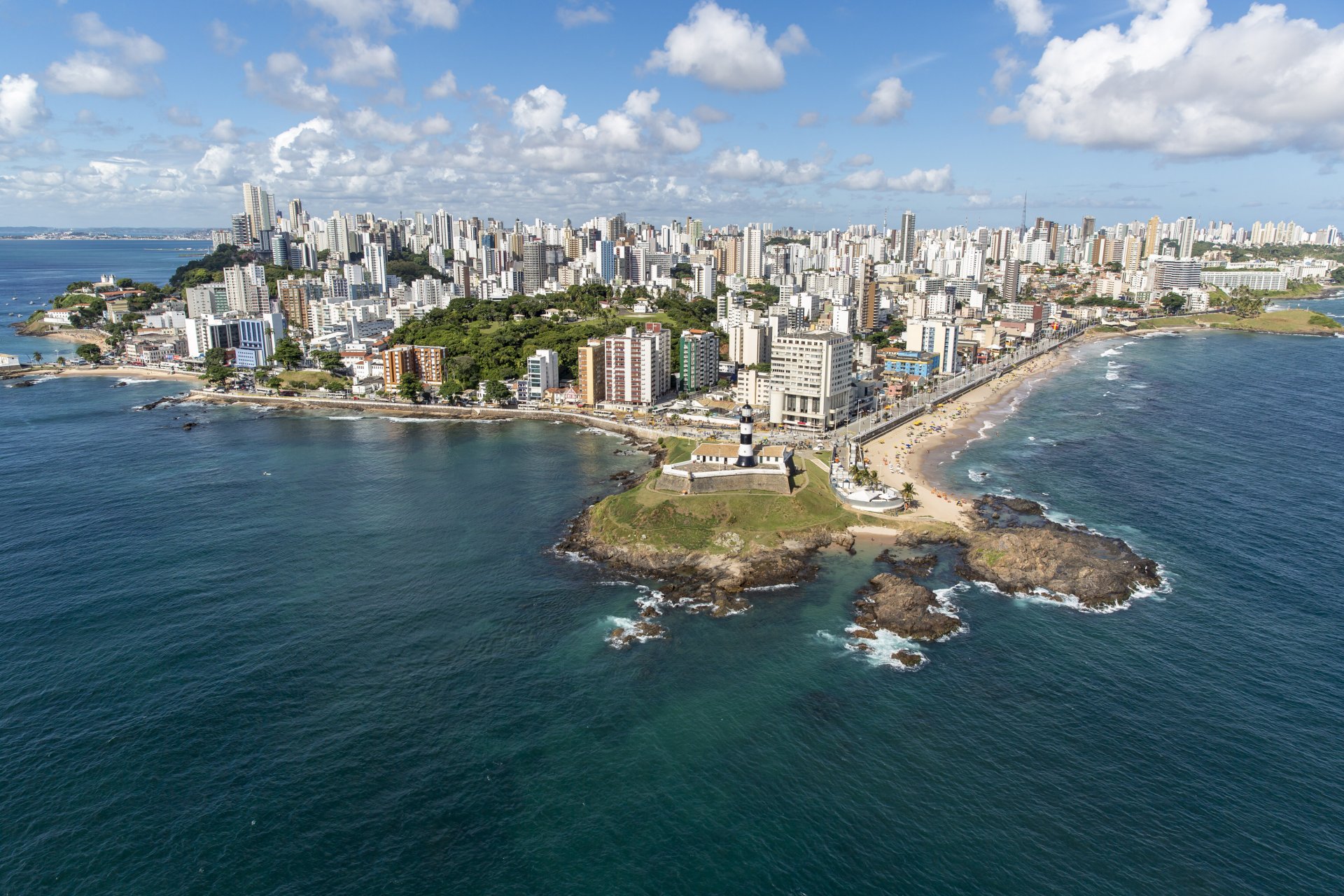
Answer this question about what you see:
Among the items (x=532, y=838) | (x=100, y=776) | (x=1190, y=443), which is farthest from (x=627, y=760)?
(x=1190, y=443)

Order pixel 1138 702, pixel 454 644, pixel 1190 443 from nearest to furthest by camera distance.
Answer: pixel 1138 702 < pixel 454 644 < pixel 1190 443

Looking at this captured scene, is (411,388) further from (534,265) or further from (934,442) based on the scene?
(534,265)

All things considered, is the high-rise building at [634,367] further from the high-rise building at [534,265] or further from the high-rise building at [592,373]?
the high-rise building at [534,265]

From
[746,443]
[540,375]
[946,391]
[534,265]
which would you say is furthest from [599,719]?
[534,265]

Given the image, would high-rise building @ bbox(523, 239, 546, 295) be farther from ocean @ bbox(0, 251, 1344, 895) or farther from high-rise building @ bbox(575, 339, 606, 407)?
ocean @ bbox(0, 251, 1344, 895)

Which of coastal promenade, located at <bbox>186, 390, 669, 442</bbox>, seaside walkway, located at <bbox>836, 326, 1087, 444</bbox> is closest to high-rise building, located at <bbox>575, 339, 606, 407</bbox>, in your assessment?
coastal promenade, located at <bbox>186, 390, 669, 442</bbox>

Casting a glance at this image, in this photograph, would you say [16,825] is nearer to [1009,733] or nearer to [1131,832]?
[1009,733]

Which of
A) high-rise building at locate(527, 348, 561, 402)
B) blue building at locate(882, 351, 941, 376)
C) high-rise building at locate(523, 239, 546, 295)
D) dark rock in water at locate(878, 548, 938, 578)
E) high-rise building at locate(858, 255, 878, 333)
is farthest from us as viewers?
high-rise building at locate(523, 239, 546, 295)
